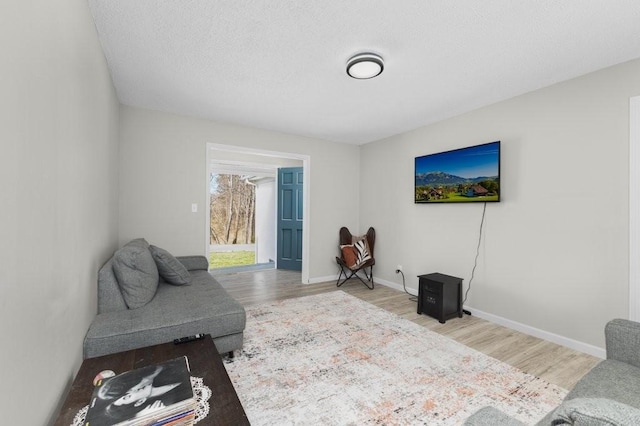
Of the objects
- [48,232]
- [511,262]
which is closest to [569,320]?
[511,262]

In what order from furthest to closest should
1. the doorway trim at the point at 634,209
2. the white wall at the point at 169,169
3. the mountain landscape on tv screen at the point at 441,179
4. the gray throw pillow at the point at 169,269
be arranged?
the white wall at the point at 169,169 → the mountain landscape on tv screen at the point at 441,179 → the gray throw pillow at the point at 169,269 → the doorway trim at the point at 634,209

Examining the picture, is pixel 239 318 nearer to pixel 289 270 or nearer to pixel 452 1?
pixel 452 1

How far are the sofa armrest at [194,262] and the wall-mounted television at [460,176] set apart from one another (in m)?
3.06

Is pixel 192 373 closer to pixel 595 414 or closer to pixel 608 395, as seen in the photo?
pixel 595 414

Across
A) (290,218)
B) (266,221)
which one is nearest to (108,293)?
(290,218)

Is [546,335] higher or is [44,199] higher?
[44,199]

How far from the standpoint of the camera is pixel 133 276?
85.3 inches

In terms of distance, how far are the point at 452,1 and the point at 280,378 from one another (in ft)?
8.98

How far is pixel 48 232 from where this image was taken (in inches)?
45.3

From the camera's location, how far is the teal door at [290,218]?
18.6 feet

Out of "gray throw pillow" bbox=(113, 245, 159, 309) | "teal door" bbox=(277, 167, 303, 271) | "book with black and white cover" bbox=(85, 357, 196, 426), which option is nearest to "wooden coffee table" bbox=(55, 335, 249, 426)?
"book with black and white cover" bbox=(85, 357, 196, 426)

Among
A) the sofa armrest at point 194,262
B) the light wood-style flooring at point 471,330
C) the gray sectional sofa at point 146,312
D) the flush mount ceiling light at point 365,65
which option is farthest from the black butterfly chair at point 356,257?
the flush mount ceiling light at point 365,65

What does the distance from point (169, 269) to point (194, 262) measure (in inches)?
30.3

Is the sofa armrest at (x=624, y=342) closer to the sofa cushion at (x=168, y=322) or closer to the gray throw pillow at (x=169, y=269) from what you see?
the sofa cushion at (x=168, y=322)
